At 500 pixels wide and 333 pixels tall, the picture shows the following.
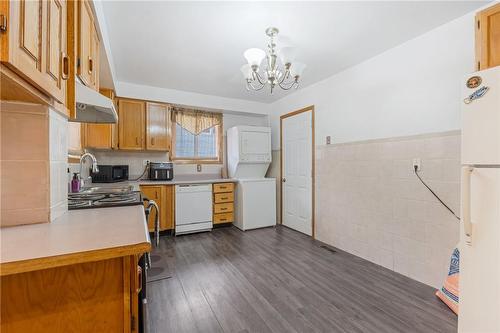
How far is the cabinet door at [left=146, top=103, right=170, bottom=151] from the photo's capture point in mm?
3709

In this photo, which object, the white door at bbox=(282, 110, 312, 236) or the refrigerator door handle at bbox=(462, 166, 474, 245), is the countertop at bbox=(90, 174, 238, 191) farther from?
the refrigerator door handle at bbox=(462, 166, 474, 245)

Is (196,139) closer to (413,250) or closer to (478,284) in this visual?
(413,250)

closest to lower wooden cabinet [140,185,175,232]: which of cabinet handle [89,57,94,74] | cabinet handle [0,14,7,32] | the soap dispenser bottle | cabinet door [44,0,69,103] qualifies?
the soap dispenser bottle

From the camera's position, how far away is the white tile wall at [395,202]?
2023 millimetres

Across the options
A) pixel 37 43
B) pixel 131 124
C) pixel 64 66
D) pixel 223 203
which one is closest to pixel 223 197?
pixel 223 203

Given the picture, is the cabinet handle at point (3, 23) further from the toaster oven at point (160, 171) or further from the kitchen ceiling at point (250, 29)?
the toaster oven at point (160, 171)

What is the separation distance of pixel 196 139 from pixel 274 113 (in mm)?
1588

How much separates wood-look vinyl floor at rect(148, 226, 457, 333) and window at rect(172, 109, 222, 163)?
1885 mm

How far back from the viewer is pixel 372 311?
1.76m

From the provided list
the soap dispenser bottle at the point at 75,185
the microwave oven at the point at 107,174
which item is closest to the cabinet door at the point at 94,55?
the soap dispenser bottle at the point at 75,185

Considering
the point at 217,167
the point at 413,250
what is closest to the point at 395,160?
the point at 413,250

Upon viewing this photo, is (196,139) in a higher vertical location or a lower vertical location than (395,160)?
higher

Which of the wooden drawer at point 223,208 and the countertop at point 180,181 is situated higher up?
the countertop at point 180,181

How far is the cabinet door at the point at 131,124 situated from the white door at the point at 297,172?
2408 millimetres
